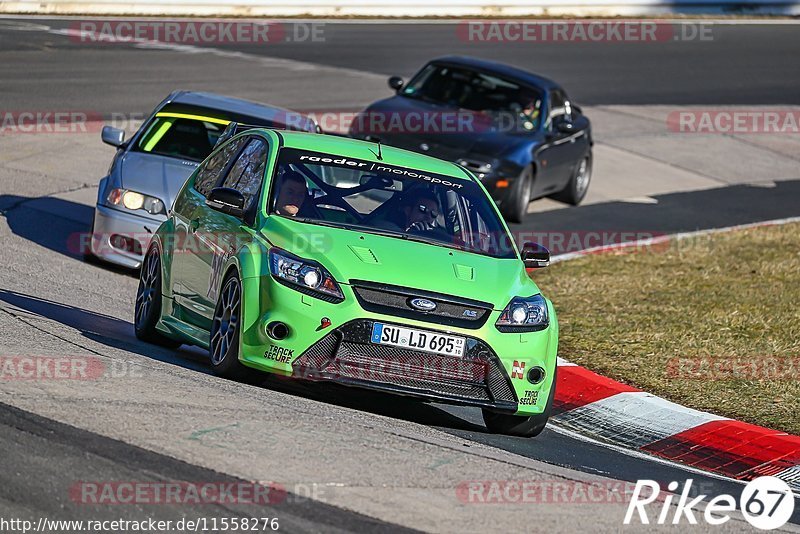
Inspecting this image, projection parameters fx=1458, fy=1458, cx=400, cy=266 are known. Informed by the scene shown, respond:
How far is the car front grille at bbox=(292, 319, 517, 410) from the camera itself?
7766 mm

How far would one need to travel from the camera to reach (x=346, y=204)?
8820 mm

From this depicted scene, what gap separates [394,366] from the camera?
307 inches

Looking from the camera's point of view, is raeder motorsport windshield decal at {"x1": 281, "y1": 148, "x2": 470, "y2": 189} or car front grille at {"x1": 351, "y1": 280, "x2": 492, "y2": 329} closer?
car front grille at {"x1": 351, "y1": 280, "x2": 492, "y2": 329}

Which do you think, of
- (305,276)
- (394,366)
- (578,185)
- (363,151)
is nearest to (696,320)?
(363,151)

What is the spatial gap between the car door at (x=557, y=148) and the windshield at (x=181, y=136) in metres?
5.08

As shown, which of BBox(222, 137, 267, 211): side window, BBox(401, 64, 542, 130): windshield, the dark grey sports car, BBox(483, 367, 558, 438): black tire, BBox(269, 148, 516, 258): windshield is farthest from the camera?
BBox(401, 64, 542, 130): windshield

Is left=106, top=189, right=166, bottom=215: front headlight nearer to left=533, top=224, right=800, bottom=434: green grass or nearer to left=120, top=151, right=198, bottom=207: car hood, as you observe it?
left=120, top=151, right=198, bottom=207: car hood

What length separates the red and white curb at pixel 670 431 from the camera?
343 inches

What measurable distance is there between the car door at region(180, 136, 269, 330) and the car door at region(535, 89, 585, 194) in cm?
842

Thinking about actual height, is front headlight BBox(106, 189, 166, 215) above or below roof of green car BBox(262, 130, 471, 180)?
below

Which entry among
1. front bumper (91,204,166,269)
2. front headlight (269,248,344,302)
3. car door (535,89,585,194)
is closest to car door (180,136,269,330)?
front headlight (269,248,344,302)

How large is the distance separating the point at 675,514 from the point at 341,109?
16.7m

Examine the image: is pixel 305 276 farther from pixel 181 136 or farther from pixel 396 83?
pixel 396 83

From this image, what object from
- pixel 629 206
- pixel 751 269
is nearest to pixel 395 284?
pixel 751 269
